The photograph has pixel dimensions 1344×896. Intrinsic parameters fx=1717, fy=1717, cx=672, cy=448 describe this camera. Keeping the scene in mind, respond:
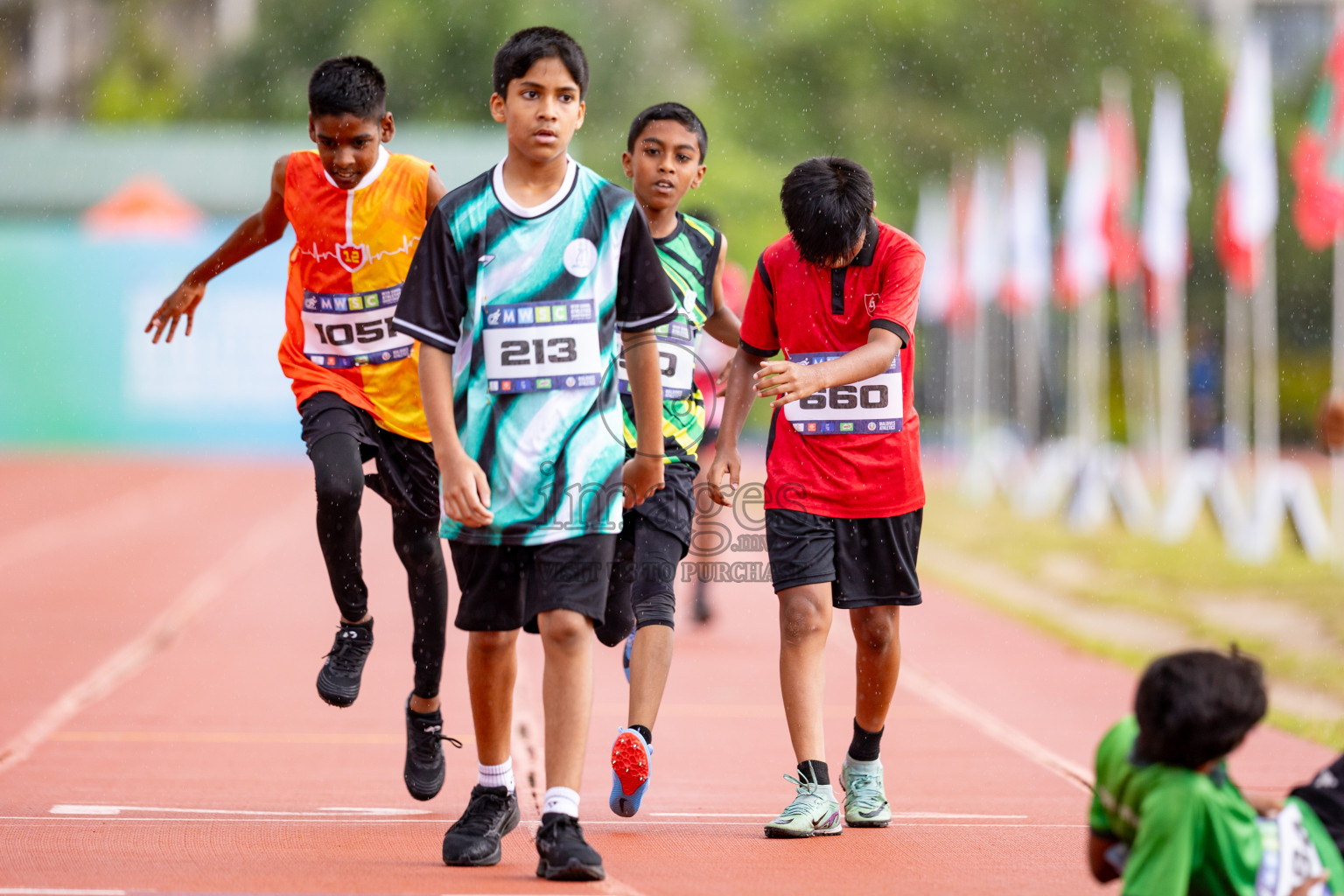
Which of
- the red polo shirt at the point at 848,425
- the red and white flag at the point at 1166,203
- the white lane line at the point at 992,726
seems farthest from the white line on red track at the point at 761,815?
the red and white flag at the point at 1166,203

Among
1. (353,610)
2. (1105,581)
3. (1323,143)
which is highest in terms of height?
(1323,143)

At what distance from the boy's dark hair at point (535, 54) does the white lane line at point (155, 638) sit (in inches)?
136

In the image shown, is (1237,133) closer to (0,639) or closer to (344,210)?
(0,639)

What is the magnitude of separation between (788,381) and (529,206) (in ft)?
2.76

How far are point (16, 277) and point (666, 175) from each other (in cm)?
3127

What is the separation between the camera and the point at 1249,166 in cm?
1803

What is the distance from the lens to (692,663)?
9953 millimetres

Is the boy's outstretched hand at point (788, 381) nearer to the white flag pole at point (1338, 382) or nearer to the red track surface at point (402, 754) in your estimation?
the red track surface at point (402, 754)

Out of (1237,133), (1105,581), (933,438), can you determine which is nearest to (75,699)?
(1105,581)

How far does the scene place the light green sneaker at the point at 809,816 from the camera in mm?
5113

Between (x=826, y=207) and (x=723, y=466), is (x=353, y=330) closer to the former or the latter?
(x=723, y=466)

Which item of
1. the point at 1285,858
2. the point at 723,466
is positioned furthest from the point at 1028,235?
the point at 1285,858

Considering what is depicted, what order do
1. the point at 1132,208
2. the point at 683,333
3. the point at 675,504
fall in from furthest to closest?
the point at 1132,208
the point at 683,333
the point at 675,504

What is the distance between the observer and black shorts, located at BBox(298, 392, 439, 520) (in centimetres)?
549
